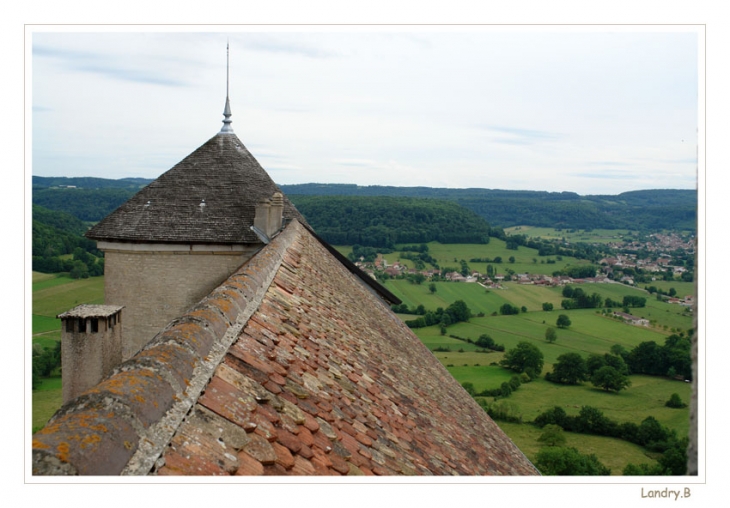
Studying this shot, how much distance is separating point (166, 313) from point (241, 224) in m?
2.26

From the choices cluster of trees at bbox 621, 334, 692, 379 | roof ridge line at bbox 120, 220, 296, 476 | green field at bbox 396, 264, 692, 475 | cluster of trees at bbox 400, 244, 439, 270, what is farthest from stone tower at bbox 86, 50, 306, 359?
cluster of trees at bbox 400, 244, 439, 270

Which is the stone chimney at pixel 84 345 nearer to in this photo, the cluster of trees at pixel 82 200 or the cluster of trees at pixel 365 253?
the cluster of trees at pixel 82 200

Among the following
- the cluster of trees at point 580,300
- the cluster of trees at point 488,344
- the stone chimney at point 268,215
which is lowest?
the cluster of trees at point 488,344

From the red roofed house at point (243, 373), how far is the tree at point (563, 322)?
57.3 metres

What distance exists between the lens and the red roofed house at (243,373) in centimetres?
283

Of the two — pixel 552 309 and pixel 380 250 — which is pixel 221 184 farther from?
pixel 380 250

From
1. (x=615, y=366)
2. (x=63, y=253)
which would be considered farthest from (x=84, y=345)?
(x=615, y=366)

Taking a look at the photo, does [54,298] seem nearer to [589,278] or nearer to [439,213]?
[589,278]

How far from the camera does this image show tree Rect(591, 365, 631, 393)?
161 feet

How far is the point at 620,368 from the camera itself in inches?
1980

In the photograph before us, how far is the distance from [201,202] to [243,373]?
904cm

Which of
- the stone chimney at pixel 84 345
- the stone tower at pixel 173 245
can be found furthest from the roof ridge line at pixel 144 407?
the stone tower at pixel 173 245

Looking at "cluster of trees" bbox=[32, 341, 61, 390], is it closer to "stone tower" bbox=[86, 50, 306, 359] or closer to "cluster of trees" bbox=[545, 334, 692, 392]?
"stone tower" bbox=[86, 50, 306, 359]
